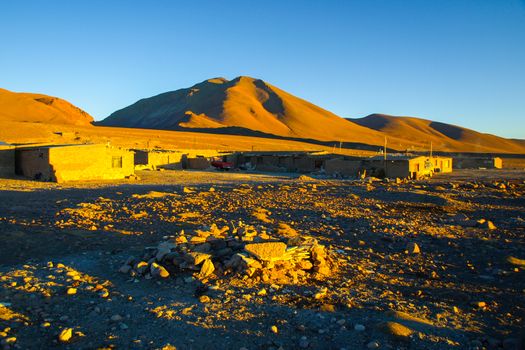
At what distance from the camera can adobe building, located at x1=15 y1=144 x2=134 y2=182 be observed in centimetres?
2048

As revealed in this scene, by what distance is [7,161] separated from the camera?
22125 millimetres

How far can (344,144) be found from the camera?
308ft

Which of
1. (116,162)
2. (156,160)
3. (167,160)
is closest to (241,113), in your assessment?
(167,160)

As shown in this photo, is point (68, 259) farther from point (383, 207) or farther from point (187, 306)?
point (383, 207)

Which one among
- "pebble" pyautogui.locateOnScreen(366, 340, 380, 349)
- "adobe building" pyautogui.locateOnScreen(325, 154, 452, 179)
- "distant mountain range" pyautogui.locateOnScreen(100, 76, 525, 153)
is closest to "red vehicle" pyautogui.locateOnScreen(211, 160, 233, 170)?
"adobe building" pyautogui.locateOnScreen(325, 154, 452, 179)

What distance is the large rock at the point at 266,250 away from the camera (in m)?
6.33

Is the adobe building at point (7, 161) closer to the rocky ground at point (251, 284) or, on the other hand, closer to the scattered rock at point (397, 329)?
the rocky ground at point (251, 284)

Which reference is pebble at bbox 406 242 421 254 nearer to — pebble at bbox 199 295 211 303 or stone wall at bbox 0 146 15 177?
pebble at bbox 199 295 211 303

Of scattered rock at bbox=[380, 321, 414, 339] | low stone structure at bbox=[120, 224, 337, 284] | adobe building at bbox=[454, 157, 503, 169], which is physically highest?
adobe building at bbox=[454, 157, 503, 169]

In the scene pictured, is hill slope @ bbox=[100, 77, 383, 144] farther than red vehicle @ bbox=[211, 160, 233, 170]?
Yes

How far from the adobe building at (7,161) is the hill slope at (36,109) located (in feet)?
237

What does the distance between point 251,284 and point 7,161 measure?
20.9 metres

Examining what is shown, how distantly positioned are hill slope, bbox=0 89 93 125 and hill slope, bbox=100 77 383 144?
23704 millimetres

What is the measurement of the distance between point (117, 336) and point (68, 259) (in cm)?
293
